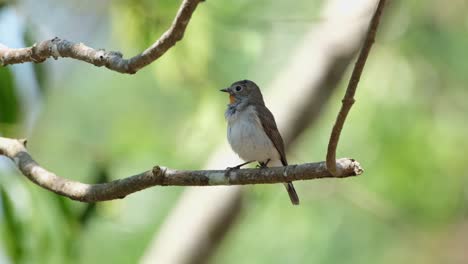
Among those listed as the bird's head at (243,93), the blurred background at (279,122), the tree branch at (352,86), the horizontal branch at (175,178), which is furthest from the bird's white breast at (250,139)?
the tree branch at (352,86)

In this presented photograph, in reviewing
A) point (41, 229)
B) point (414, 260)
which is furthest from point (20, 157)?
point (414, 260)

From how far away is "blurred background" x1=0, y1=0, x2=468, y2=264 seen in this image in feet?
21.6

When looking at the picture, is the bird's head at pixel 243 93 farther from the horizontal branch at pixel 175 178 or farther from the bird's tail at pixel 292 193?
the horizontal branch at pixel 175 178

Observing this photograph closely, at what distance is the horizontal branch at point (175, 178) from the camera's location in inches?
116

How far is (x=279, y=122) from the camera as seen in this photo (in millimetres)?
6727

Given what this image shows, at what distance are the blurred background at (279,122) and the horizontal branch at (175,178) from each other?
1.53 m

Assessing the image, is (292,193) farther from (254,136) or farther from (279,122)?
(279,122)

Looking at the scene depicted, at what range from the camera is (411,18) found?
903 centimetres

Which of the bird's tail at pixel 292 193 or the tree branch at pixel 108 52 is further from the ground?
the bird's tail at pixel 292 193

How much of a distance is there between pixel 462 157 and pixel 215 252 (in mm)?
3080

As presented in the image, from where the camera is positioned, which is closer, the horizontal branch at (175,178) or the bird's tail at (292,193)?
the horizontal branch at (175,178)

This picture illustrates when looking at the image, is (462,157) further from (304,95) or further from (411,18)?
(304,95)

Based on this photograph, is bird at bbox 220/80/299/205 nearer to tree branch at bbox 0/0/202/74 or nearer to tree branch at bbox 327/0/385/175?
tree branch at bbox 0/0/202/74

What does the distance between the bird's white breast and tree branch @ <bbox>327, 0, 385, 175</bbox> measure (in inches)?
91.0
